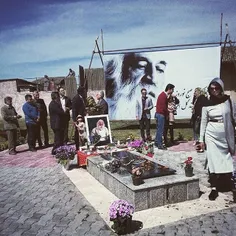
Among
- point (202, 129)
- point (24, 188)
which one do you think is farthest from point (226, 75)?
point (24, 188)

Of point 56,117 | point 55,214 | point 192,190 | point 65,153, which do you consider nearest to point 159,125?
point 56,117

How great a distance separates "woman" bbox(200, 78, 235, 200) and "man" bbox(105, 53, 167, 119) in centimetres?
875

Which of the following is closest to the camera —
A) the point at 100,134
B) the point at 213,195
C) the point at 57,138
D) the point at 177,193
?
the point at 177,193

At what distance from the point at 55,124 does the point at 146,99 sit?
3586 mm

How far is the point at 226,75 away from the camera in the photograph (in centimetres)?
2100

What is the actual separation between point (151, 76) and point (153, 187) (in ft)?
32.2

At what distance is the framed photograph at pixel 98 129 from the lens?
331 inches

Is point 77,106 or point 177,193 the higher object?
point 77,106

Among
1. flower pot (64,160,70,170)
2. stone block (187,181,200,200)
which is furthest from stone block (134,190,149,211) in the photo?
flower pot (64,160,70,170)

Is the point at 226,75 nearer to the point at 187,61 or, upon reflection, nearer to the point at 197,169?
the point at 187,61

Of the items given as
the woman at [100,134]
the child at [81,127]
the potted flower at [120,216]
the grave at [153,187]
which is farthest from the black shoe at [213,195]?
the child at [81,127]

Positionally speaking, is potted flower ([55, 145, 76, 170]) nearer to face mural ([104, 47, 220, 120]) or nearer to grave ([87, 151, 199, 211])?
grave ([87, 151, 199, 211])

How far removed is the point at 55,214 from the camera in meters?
4.78

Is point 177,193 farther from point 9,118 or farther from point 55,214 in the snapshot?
point 9,118
